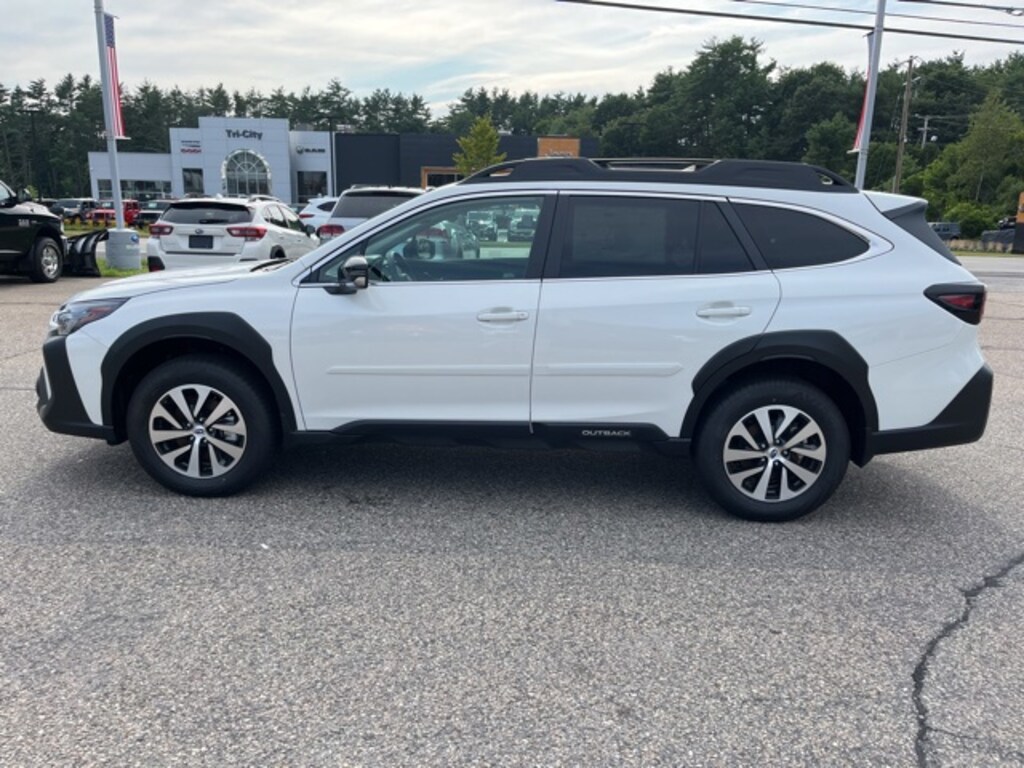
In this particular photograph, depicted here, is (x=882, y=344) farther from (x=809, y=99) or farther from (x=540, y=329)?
(x=809, y=99)

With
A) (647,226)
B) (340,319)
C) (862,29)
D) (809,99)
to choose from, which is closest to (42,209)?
(340,319)

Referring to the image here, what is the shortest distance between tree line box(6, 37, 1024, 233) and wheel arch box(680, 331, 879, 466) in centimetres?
5891

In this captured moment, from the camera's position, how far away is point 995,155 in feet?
190

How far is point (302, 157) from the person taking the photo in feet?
212

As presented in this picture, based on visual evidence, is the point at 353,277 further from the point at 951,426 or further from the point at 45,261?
the point at 45,261

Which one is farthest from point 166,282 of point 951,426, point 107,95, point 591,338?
point 107,95

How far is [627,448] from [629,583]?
89 centimetres

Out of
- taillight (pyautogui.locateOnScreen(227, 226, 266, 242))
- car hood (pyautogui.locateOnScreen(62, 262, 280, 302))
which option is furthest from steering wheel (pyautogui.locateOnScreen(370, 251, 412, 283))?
taillight (pyautogui.locateOnScreen(227, 226, 266, 242))

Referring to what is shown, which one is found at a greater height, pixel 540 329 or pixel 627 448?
pixel 540 329

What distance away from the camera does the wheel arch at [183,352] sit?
4250 mm

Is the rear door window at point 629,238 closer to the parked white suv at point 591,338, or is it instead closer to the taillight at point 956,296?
the parked white suv at point 591,338

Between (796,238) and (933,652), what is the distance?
7.09ft

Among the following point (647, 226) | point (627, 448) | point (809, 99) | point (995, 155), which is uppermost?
point (809, 99)

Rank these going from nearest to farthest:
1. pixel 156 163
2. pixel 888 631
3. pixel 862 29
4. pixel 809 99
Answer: pixel 888 631 < pixel 862 29 < pixel 156 163 < pixel 809 99
